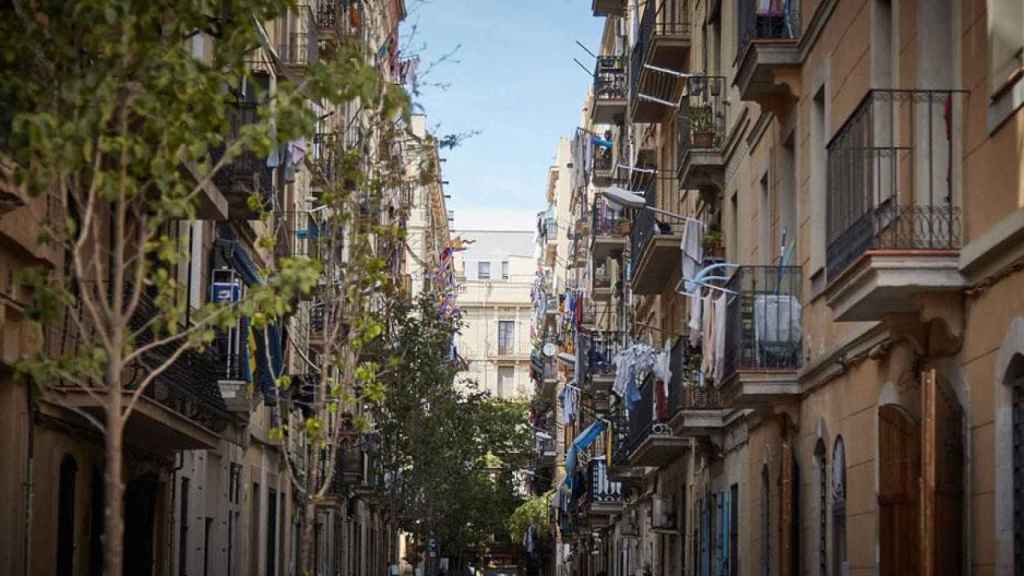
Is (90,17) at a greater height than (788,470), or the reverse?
(90,17)

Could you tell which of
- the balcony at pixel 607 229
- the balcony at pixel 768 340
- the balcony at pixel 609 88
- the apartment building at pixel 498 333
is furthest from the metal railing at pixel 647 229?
the apartment building at pixel 498 333

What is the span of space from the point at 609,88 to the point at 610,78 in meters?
1.07

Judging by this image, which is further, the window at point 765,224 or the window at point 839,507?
the window at point 765,224

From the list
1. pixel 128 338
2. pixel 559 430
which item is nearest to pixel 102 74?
pixel 128 338

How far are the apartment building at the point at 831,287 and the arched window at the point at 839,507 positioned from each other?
5cm

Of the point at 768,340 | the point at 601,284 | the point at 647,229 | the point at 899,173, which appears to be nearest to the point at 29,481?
the point at 768,340

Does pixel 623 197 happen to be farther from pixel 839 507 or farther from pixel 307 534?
pixel 839 507

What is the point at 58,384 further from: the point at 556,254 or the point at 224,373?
the point at 556,254

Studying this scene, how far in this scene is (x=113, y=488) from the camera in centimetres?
1334

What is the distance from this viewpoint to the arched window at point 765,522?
2677 cm

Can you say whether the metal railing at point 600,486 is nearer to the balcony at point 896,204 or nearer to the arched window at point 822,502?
the arched window at point 822,502

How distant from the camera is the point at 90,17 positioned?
13.2 metres

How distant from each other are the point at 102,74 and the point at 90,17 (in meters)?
0.41

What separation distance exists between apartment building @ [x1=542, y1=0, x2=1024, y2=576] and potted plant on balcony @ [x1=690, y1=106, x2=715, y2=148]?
4 cm
